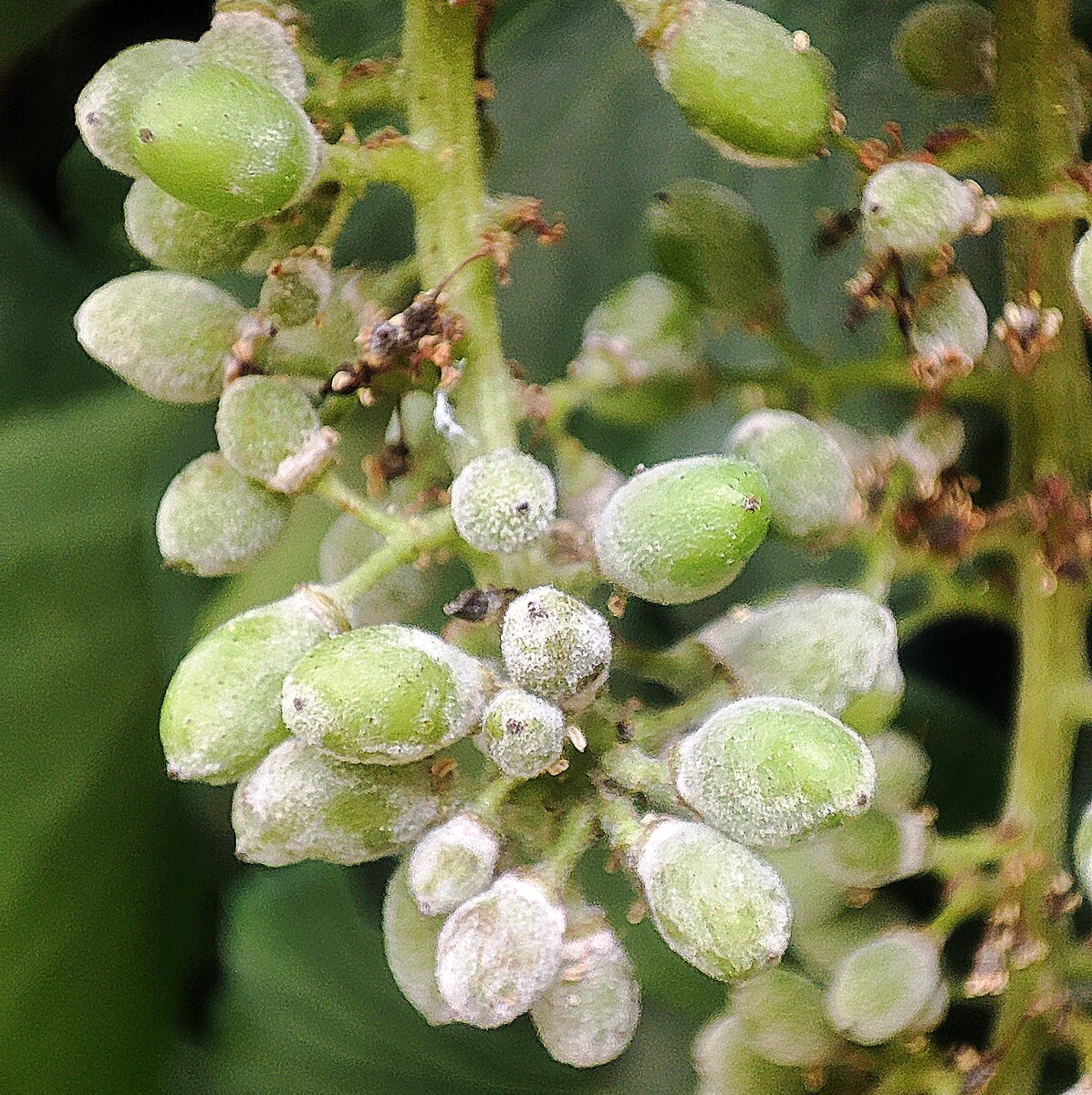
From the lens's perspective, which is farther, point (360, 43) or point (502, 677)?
point (360, 43)

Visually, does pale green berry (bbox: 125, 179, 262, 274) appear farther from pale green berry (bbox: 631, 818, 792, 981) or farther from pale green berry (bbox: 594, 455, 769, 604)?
pale green berry (bbox: 631, 818, 792, 981)

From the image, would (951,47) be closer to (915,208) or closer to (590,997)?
(915,208)

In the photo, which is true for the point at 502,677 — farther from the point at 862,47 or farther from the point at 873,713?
the point at 862,47

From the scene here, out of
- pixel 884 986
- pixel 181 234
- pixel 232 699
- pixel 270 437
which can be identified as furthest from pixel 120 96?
pixel 884 986

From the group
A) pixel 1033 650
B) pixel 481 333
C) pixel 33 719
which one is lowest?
pixel 33 719

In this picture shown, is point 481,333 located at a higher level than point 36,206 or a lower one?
higher

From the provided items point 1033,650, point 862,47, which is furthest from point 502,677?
point 862,47

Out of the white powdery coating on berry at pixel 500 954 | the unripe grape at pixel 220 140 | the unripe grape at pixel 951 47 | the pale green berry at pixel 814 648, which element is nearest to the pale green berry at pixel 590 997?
the white powdery coating on berry at pixel 500 954
